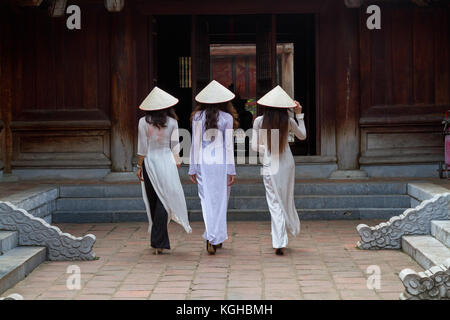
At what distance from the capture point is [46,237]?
7.73 m

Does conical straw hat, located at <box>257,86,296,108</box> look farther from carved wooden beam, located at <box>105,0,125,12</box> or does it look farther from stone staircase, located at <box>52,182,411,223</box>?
carved wooden beam, located at <box>105,0,125,12</box>

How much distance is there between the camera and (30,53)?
1165 centimetres

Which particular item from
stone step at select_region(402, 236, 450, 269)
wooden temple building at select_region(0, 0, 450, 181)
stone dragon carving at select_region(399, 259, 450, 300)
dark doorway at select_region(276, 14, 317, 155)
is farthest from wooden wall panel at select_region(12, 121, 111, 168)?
stone dragon carving at select_region(399, 259, 450, 300)

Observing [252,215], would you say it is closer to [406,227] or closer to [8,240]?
[406,227]

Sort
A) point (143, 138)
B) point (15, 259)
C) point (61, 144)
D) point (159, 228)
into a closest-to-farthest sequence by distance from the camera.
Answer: point (15, 259)
point (159, 228)
point (143, 138)
point (61, 144)

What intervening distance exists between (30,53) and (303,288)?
6.97m

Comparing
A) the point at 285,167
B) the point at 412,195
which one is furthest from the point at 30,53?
the point at 412,195

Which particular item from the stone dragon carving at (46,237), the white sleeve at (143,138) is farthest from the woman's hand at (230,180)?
the stone dragon carving at (46,237)

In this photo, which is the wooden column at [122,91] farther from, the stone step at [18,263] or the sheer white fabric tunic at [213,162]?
the stone step at [18,263]

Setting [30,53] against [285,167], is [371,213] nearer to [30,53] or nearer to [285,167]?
[285,167]

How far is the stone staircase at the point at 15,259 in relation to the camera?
6.49 metres

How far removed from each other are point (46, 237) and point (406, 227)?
381 cm

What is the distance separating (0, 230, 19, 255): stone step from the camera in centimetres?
735

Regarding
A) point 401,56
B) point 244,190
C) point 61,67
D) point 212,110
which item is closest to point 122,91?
point 61,67
